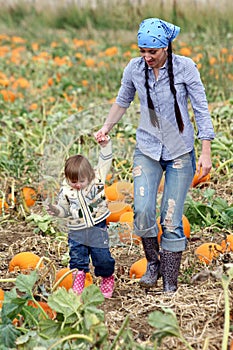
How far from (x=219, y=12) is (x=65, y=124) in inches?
154

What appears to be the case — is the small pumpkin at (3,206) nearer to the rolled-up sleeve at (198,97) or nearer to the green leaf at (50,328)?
the rolled-up sleeve at (198,97)

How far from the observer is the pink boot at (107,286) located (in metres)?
3.68

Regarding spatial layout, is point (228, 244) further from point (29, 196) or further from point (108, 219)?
point (29, 196)

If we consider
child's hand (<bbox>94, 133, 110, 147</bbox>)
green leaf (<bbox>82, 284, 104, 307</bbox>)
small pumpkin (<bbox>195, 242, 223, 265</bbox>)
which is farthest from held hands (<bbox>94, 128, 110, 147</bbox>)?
green leaf (<bbox>82, 284, 104, 307</bbox>)

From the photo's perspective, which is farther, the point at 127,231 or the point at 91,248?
the point at 127,231

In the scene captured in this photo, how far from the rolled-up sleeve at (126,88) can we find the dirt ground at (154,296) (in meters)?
0.84

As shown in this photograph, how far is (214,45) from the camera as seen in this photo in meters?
8.05

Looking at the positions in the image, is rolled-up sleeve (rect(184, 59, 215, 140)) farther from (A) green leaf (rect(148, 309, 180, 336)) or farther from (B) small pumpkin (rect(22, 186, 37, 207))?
(B) small pumpkin (rect(22, 186, 37, 207))

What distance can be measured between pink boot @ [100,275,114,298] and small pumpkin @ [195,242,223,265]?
1.65 feet

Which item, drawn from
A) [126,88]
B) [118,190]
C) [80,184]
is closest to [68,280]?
[80,184]

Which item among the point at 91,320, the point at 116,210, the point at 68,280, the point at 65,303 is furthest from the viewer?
the point at 116,210

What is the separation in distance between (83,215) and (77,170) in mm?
207

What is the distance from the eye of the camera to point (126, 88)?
3.79m

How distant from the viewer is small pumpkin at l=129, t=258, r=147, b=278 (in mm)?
3898
